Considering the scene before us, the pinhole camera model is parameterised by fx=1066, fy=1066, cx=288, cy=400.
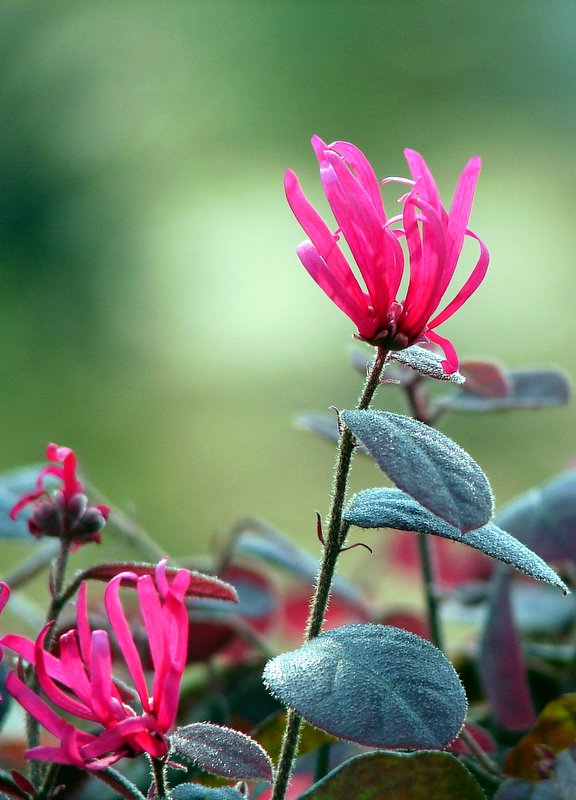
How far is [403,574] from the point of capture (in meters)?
1.27

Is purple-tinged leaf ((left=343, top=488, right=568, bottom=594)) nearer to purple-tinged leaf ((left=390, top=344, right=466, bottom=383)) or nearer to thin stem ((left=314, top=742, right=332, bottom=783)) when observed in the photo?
purple-tinged leaf ((left=390, top=344, right=466, bottom=383))

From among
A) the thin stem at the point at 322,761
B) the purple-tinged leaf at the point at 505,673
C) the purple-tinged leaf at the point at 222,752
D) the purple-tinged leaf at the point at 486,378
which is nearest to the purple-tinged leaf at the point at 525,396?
the purple-tinged leaf at the point at 486,378

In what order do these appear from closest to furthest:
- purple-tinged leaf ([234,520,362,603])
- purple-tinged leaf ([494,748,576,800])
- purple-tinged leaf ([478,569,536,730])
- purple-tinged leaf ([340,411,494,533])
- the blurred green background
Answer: purple-tinged leaf ([340,411,494,533]) < purple-tinged leaf ([494,748,576,800]) < purple-tinged leaf ([478,569,536,730]) < purple-tinged leaf ([234,520,362,603]) < the blurred green background

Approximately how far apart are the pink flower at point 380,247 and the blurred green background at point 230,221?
167 centimetres

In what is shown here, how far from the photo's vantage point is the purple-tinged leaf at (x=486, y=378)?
66 cm

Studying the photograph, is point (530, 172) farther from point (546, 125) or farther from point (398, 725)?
point (398, 725)

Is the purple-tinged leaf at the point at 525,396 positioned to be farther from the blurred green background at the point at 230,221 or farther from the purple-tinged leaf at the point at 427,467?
the blurred green background at the point at 230,221

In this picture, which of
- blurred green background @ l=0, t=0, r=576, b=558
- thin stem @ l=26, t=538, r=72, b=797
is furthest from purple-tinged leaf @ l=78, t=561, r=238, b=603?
blurred green background @ l=0, t=0, r=576, b=558

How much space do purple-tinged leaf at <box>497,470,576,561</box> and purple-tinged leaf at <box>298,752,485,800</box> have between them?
0.27m

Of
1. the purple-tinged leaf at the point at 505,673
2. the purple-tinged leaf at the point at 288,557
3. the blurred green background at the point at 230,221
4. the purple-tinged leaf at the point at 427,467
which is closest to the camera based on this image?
the purple-tinged leaf at the point at 427,467

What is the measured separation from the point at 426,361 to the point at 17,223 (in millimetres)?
3534

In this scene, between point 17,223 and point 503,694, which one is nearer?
point 503,694

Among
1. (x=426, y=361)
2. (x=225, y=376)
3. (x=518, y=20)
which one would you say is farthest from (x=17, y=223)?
(x=426, y=361)

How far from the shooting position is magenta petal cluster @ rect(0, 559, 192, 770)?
329mm
